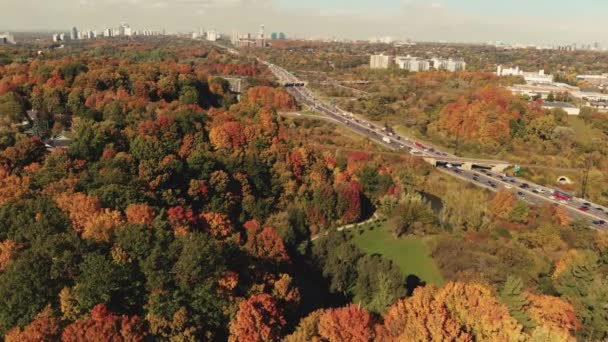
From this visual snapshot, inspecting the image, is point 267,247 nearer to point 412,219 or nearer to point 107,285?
point 107,285

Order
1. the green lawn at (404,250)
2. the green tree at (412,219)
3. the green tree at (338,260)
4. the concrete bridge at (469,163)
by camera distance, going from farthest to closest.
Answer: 1. the concrete bridge at (469,163)
2. the green tree at (412,219)
3. the green lawn at (404,250)
4. the green tree at (338,260)

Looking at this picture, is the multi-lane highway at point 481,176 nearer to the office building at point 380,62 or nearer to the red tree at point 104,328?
the red tree at point 104,328

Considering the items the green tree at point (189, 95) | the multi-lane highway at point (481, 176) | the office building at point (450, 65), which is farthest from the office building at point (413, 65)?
the green tree at point (189, 95)

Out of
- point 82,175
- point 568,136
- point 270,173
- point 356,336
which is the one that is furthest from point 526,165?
point 82,175

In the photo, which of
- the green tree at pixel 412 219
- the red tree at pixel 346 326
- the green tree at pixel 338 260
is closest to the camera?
the red tree at pixel 346 326

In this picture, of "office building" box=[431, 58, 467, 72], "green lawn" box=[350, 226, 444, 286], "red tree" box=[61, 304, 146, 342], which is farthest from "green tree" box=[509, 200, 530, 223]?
A: "office building" box=[431, 58, 467, 72]

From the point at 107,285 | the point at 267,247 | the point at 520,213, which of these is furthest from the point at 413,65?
the point at 107,285
